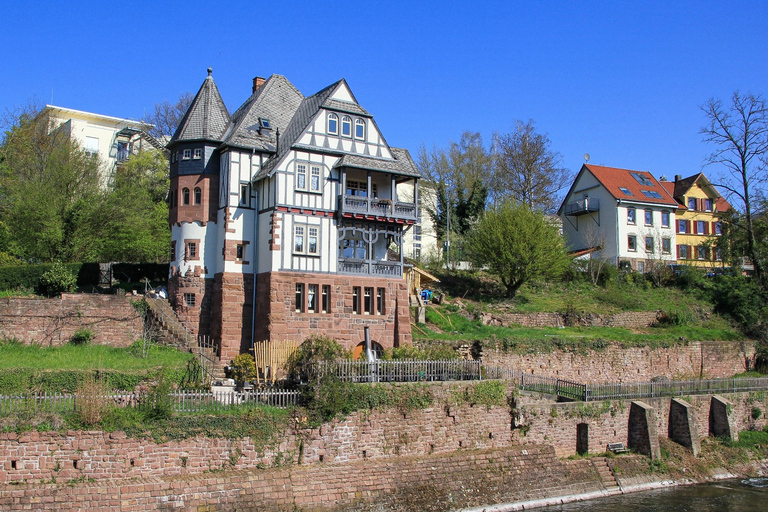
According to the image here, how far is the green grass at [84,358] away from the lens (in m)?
24.9

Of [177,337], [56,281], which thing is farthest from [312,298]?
[56,281]

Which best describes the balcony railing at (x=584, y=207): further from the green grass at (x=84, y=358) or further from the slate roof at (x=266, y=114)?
the green grass at (x=84, y=358)

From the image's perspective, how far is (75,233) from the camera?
40.3 m

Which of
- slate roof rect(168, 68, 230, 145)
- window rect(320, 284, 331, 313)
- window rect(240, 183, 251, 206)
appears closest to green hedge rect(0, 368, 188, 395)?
window rect(320, 284, 331, 313)

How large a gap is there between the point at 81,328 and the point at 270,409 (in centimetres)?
1198

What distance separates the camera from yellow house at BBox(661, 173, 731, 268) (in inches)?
2266

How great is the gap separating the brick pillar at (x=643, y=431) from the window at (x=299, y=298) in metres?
14.9

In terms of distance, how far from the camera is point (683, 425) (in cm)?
3156

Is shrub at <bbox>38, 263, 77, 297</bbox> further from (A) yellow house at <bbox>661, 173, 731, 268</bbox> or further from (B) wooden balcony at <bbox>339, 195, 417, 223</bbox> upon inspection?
(A) yellow house at <bbox>661, 173, 731, 268</bbox>

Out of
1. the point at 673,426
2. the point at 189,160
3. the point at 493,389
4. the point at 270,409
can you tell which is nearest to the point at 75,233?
the point at 189,160

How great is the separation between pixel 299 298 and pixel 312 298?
2.05 feet

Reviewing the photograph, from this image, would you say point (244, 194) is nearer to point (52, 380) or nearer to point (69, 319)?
point (69, 319)

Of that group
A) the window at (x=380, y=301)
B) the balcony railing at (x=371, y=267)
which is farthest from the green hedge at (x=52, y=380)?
the window at (x=380, y=301)

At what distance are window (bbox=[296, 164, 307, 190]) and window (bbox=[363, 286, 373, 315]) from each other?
18.5ft
